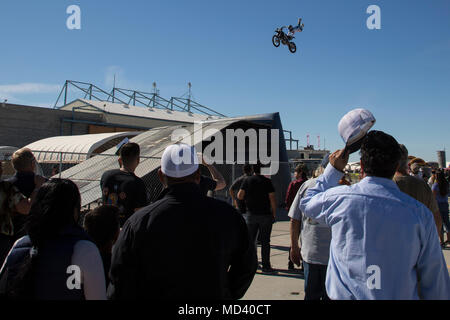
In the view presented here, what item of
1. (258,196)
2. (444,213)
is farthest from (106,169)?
(444,213)

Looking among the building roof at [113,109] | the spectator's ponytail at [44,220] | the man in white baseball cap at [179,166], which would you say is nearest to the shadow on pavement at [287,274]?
the man in white baseball cap at [179,166]

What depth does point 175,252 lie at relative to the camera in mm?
1872

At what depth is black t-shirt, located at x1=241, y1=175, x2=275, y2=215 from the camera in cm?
645

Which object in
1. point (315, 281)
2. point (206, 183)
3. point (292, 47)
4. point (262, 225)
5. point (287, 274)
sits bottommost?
point (287, 274)

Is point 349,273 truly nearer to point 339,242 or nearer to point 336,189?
point 339,242

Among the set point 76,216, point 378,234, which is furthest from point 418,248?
point 76,216

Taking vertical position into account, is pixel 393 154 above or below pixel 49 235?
above

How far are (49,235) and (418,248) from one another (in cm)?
209

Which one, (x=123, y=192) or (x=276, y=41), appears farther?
(x=276, y=41)

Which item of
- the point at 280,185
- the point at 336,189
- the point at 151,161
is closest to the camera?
the point at 336,189

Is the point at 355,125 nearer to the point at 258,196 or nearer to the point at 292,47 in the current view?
the point at 258,196

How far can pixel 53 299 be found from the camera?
1.89 meters

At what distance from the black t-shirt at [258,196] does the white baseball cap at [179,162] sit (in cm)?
437

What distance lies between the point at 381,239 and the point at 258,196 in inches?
178
